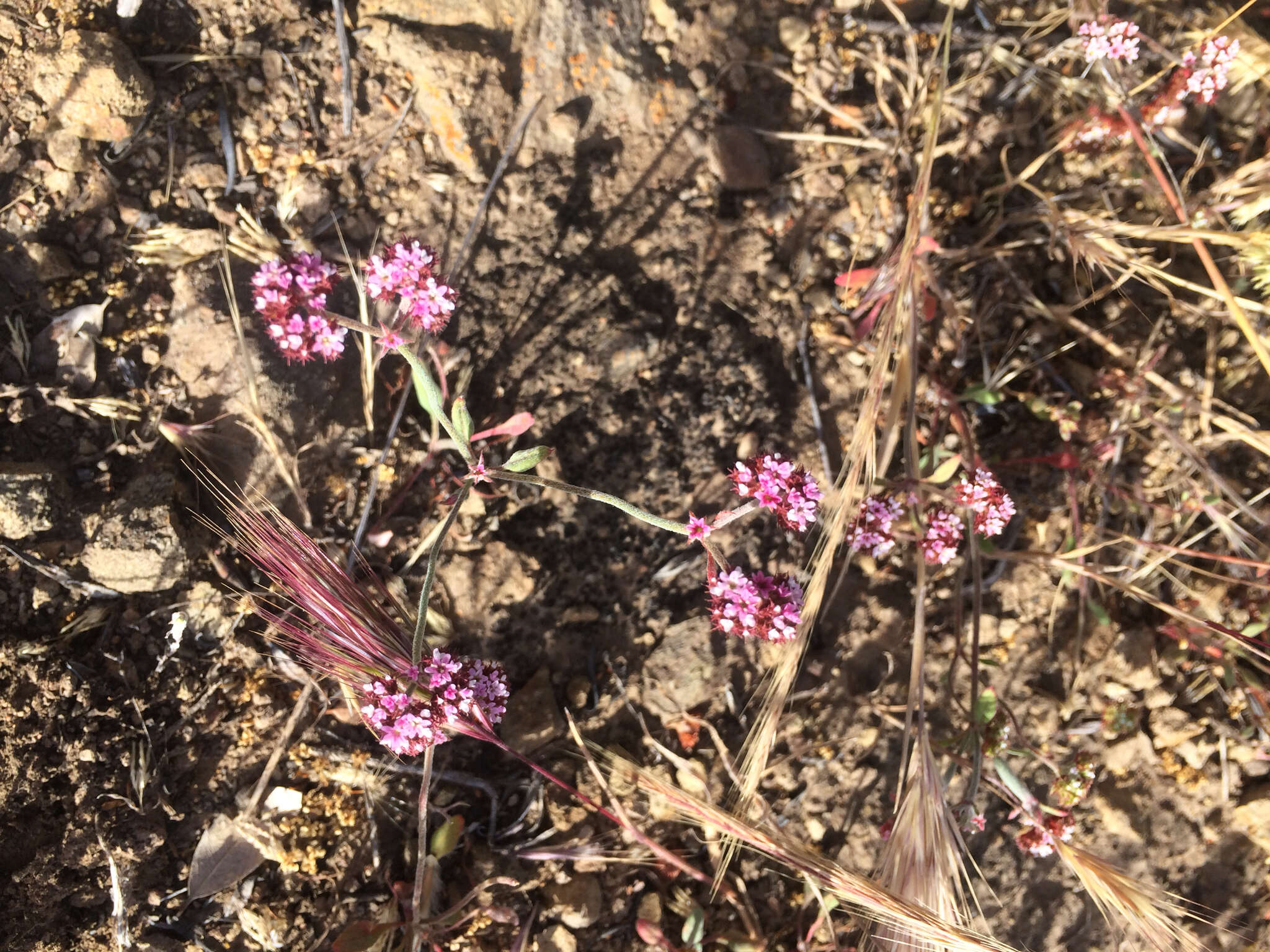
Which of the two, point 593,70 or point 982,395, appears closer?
point 593,70

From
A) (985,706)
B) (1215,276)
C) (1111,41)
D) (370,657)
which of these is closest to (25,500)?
(370,657)

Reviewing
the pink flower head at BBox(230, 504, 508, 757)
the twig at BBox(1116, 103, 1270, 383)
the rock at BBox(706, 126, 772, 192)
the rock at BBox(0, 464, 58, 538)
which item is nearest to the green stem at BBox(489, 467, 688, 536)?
the pink flower head at BBox(230, 504, 508, 757)

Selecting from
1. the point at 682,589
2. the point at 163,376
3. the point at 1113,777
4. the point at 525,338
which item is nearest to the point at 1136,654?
the point at 1113,777

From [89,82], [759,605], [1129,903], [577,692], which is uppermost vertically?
[89,82]

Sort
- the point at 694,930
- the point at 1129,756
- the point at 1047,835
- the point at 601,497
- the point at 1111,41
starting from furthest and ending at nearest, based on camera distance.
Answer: the point at 1129,756 → the point at 1111,41 → the point at 694,930 → the point at 1047,835 → the point at 601,497

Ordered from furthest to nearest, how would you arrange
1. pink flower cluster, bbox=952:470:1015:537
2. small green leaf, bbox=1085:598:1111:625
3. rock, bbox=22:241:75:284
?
small green leaf, bbox=1085:598:1111:625 < pink flower cluster, bbox=952:470:1015:537 < rock, bbox=22:241:75:284

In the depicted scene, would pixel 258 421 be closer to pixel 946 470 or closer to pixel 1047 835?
pixel 946 470

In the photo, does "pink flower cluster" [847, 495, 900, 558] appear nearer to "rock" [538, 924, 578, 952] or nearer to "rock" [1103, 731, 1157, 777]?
"rock" [1103, 731, 1157, 777]
